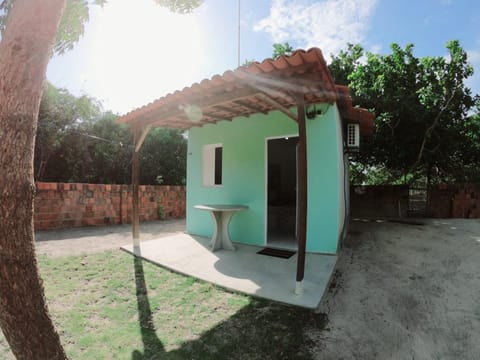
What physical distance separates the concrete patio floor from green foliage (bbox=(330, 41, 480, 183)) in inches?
278

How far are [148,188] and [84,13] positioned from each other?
704cm

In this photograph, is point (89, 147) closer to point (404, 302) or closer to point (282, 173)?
point (282, 173)

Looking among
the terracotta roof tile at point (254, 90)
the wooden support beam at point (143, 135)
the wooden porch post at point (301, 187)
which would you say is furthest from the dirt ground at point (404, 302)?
the wooden support beam at point (143, 135)

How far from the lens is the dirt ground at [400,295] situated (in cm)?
217

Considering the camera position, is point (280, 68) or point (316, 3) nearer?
point (280, 68)

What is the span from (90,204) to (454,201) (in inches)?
492

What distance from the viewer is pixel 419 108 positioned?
8.55 meters

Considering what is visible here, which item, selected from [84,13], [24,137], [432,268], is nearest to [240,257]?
[432,268]

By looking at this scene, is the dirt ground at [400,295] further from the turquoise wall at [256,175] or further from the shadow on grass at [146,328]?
the shadow on grass at [146,328]

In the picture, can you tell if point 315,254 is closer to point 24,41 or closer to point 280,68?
point 280,68

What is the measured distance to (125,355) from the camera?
1979 mm

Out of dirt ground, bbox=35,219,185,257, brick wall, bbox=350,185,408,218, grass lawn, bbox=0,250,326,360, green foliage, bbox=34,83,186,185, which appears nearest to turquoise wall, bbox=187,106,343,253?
dirt ground, bbox=35,219,185,257

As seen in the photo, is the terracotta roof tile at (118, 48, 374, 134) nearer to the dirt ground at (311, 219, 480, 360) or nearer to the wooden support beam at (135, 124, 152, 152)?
the wooden support beam at (135, 124, 152, 152)

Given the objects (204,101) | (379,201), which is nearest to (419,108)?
(379,201)
